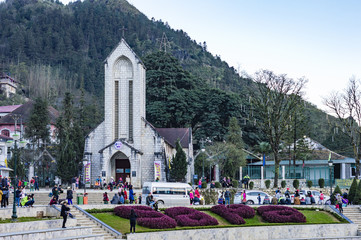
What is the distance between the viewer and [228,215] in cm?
3130

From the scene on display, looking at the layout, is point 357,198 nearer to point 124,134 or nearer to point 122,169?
point 122,169

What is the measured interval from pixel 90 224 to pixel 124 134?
1052 inches

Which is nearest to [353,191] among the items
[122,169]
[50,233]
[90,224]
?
[90,224]

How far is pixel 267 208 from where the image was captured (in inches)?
1328

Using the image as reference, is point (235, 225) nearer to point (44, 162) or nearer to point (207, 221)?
point (207, 221)

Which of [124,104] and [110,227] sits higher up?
[124,104]

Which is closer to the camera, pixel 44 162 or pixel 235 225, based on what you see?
pixel 235 225

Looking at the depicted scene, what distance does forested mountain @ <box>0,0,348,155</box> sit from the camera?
75.6 m

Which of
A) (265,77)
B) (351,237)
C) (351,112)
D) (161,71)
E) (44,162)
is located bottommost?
(351,237)

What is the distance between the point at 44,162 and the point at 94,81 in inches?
4025

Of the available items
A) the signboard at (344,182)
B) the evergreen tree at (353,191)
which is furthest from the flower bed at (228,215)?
the signboard at (344,182)

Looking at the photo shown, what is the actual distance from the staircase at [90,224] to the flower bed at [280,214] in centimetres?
1116

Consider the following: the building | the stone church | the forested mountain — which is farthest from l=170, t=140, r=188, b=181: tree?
the building

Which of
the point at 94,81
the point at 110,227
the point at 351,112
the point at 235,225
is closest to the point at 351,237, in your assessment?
the point at 235,225
